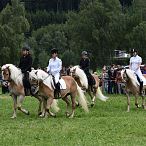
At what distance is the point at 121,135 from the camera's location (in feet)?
41.8

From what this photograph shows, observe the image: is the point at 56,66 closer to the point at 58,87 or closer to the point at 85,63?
the point at 58,87

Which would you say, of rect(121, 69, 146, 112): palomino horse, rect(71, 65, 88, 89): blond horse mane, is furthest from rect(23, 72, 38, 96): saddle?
rect(121, 69, 146, 112): palomino horse

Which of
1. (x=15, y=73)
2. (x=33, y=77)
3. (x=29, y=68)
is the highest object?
(x=29, y=68)

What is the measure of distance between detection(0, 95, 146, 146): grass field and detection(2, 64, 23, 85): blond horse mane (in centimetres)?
143

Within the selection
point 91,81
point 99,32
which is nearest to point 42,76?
point 91,81

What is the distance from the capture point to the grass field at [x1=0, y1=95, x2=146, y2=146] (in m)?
11.8

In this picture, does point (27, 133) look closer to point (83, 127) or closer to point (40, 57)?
point (83, 127)

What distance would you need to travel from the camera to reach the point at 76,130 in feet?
44.9

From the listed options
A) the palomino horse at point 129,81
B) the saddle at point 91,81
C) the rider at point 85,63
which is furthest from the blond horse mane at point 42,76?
the saddle at point 91,81

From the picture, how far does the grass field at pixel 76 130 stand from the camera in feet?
38.5

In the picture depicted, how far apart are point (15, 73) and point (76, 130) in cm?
468

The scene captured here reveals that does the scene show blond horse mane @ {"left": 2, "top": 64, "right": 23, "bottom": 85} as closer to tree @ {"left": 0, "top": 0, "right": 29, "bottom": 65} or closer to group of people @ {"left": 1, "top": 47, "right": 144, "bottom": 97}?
group of people @ {"left": 1, "top": 47, "right": 144, "bottom": 97}

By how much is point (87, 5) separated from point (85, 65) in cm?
3195

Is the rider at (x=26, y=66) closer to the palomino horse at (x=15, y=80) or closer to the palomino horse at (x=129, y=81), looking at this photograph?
the palomino horse at (x=15, y=80)
